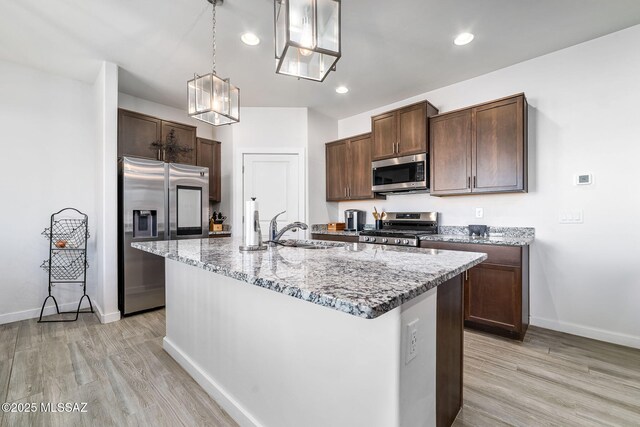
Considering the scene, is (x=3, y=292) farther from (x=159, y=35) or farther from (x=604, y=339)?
(x=604, y=339)

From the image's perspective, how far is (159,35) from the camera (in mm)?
2566

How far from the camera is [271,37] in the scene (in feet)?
8.54

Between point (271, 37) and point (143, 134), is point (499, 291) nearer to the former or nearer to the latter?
point (271, 37)

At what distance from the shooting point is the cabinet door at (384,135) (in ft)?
11.8

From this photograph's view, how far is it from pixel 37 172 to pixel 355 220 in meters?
3.84

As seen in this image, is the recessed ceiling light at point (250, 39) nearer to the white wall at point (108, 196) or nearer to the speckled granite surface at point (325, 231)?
the white wall at point (108, 196)

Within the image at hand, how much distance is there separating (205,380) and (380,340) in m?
1.43

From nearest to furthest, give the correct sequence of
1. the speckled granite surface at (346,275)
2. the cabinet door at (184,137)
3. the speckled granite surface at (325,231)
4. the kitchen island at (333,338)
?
the speckled granite surface at (346,275) < the kitchen island at (333,338) < the cabinet door at (184,137) < the speckled granite surface at (325,231)

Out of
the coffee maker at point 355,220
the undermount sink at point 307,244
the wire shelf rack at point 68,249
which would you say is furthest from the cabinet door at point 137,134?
the coffee maker at point 355,220

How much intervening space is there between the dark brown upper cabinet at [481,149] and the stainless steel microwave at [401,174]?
0.11 meters

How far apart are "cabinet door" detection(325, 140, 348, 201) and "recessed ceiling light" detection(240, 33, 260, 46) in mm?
1989

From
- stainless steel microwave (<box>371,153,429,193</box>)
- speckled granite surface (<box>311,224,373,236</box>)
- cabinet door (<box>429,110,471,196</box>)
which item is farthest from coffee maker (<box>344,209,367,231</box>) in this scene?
cabinet door (<box>429,110,471,196</box>)

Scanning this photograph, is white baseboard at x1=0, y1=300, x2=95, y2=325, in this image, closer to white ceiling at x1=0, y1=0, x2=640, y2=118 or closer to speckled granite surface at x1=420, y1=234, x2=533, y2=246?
white ceiling at x1=0, y1=0, x2=640, y2=118

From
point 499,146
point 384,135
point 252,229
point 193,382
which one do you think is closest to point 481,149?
point 499,146
